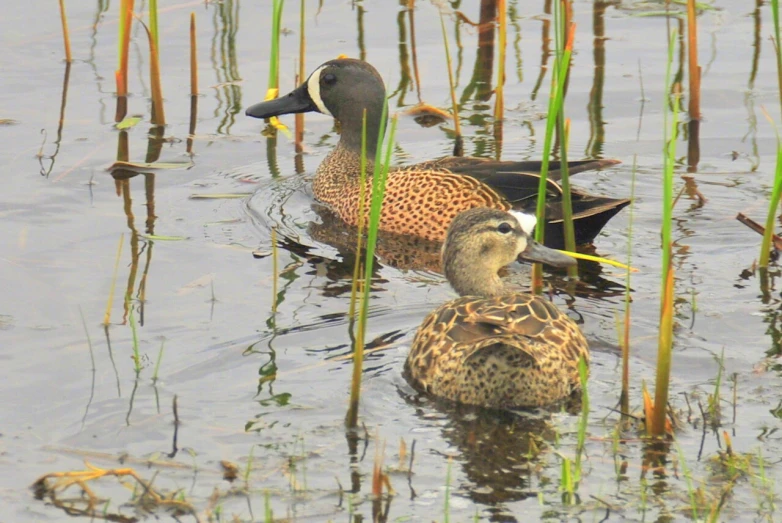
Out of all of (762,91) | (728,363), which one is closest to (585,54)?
(762,91)

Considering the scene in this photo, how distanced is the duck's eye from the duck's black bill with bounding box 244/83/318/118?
3.13m

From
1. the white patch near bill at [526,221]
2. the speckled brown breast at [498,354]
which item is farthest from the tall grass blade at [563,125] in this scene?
the speckled brown breast at [498,354]

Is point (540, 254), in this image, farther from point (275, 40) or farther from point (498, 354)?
point (275, 40)

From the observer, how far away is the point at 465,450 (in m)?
5.03

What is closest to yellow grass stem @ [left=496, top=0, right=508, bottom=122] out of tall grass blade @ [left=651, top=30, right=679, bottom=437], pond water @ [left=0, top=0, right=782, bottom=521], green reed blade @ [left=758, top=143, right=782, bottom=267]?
pond water @ [left=0, top=0, right=782, bottom=521]

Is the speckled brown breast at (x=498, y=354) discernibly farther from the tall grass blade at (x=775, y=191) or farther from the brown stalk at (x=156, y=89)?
the brown stalk at (x=156, y=89)

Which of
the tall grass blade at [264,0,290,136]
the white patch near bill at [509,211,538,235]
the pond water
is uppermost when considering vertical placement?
the tall grass blade at [264,0,290,136]

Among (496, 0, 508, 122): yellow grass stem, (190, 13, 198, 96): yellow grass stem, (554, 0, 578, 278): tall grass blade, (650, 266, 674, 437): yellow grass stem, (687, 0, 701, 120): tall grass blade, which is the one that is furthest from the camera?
(190, 13, 198, 96): yellow grass stem

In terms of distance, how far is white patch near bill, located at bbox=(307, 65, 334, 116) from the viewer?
29.6 ft

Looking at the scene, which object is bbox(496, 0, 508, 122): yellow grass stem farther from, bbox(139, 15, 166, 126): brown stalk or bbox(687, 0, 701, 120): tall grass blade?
bbox(139, 15, 166, 126): brown stalk

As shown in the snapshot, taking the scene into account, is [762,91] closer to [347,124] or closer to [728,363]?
[347,124]

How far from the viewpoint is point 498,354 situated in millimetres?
5363

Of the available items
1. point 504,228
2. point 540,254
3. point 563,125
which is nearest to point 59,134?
point 504,228

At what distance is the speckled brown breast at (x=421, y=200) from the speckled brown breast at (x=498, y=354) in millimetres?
2306
